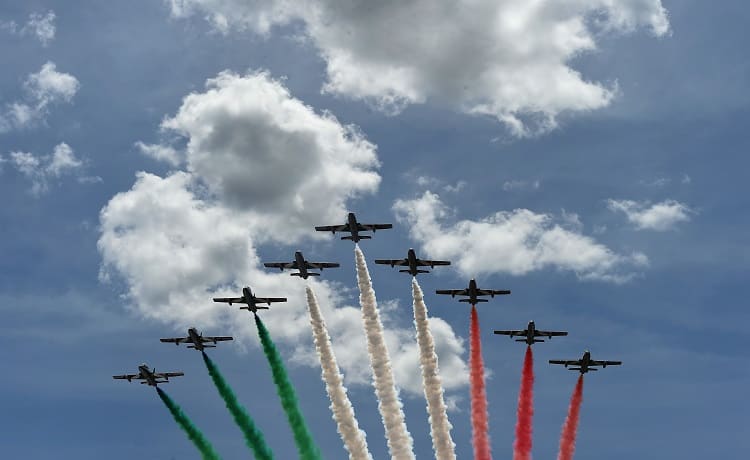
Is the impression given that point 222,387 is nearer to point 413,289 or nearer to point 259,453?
point 259,453

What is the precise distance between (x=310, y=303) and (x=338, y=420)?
20.5 m

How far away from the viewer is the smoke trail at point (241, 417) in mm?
131250

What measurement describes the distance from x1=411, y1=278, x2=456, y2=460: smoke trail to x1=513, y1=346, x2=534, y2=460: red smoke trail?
35.8 feet

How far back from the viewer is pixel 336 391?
13200cm

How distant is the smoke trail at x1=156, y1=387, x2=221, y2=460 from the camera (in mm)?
137750

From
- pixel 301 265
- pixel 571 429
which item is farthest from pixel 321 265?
pixel 571 429

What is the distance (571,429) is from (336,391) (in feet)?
133

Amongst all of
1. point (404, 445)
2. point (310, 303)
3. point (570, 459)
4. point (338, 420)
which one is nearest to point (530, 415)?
point (570, 459)

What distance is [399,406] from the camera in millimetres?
131000

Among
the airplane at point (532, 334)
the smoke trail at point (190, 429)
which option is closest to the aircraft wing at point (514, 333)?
the airplane at point (532, 334)

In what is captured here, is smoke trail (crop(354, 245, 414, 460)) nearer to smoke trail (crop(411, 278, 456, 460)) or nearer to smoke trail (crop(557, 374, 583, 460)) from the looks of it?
smoke trail (crop(411, 278, 456, 460))

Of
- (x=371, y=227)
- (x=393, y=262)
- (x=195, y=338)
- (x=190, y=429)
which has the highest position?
(x=371, y=227)

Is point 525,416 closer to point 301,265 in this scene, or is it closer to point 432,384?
point 432,384

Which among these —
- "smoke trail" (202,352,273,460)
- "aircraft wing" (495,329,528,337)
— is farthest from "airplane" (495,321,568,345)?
"smoke trail" (202,352,273,460)
